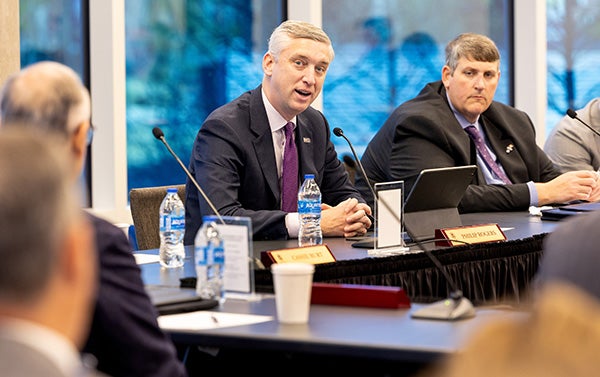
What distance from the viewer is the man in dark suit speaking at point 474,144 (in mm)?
4797

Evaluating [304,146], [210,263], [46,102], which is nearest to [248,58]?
[304,146]

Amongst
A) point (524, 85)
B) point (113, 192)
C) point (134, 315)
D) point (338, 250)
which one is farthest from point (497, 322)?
point (524, 85)

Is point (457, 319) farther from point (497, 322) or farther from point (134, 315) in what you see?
point (497, 322)

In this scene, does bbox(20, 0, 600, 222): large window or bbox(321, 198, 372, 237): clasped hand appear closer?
bbox(321, 198, 372, 237): clasped hand

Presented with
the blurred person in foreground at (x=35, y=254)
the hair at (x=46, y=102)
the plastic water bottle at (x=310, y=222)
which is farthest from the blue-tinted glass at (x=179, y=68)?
the blurred person in foreground at (x=35, y=254)

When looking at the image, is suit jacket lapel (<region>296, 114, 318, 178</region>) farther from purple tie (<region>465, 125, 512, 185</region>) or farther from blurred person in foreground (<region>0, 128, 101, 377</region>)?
blurred person in foreground (<region>0, 128, 101, 377</region>)

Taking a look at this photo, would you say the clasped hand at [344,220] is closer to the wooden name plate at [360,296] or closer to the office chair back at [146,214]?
the office chair back at [146,214]

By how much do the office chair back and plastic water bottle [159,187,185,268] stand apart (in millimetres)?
651

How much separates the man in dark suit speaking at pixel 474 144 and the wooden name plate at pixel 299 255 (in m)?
1.71

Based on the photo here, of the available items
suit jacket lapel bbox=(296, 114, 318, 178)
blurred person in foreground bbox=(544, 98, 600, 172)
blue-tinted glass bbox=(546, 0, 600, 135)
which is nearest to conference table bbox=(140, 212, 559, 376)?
suit jacket lapel bbox=(296, 114, 318, 178)

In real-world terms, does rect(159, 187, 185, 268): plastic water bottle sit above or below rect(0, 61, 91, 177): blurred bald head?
below

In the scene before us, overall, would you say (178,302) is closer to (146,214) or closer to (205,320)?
(205,320)

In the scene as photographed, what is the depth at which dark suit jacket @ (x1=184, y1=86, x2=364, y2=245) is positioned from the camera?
381cm

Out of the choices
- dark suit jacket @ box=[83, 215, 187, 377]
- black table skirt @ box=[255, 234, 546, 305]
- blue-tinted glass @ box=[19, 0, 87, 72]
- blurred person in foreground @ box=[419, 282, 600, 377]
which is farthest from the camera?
blue-tinted glass @ box=[19, 0, 87, 72]
